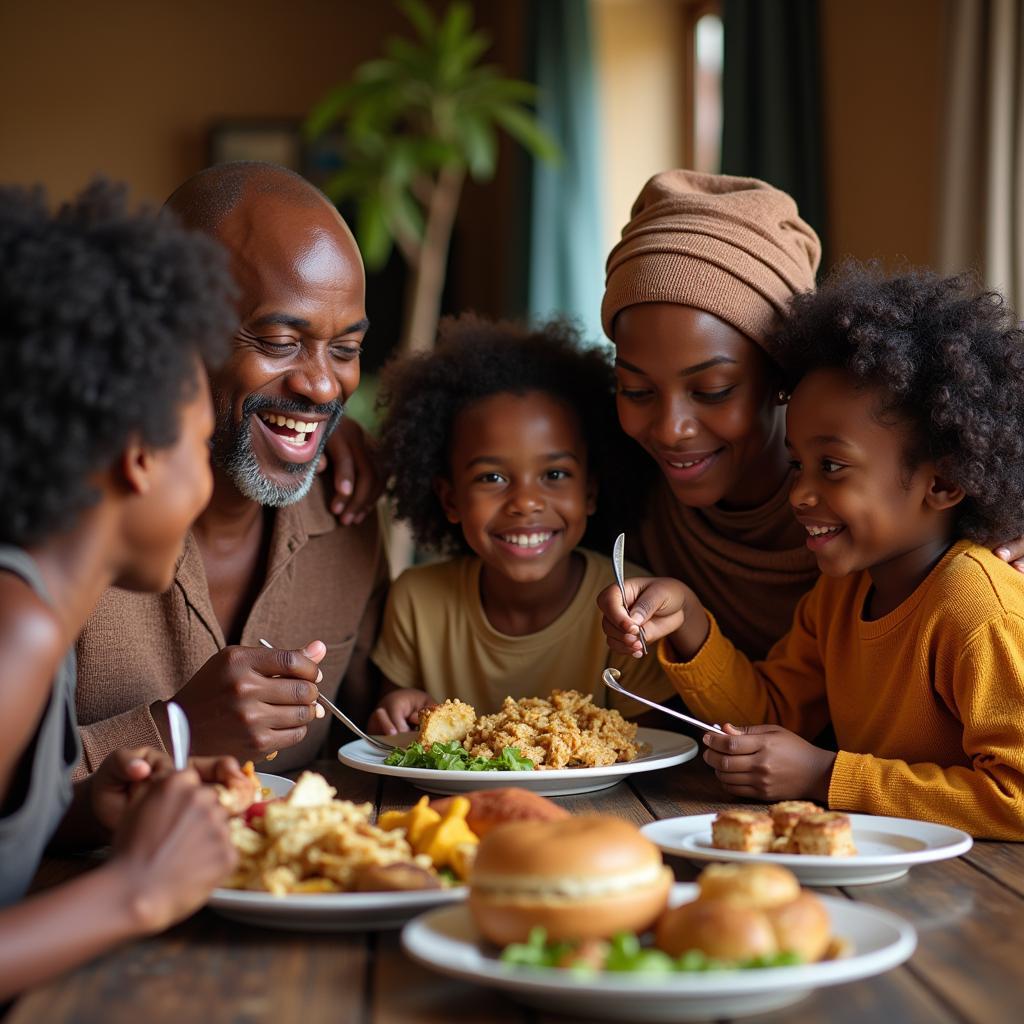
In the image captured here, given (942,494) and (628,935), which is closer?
(628,935)

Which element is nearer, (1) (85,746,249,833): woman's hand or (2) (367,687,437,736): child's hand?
(1) (85,746,249,833): woman's hand

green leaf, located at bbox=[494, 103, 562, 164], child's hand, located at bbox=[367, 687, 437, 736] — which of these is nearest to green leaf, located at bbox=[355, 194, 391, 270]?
green leaf, located at bbox=[494, 103, 562, 164]

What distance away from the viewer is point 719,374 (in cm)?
210

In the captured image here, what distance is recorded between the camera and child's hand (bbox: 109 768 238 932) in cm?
108

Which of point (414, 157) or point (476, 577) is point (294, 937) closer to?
point (476, 577)

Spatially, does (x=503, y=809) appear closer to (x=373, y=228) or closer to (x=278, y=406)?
(x=278, y=406)

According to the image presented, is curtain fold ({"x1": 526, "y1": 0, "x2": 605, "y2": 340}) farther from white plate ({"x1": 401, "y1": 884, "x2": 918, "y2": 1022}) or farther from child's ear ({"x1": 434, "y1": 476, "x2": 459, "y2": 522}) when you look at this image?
white plate ({"x1": 401, "y1": 884, "x2": 918, "y2": 1022})

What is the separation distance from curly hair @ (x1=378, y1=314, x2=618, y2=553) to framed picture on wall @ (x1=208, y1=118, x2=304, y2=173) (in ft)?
16.1

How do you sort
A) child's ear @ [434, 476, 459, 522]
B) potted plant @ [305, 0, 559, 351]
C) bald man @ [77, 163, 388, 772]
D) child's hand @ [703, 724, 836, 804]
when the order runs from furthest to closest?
potted plant @ [305, 0, 559, 351]
child's ear @ [434, 476, 459, 522]
bald man @ [77, 163, 388, 772]
child's hand @ [703, 724, 836, 804]

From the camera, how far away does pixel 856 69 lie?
155 inches

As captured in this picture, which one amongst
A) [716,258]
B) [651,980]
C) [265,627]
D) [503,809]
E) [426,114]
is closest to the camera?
[651,980]

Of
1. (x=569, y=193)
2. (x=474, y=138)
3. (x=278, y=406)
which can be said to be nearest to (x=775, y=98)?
(x=569, y=193)

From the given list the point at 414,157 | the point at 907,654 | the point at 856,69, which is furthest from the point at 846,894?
the point at 414,157

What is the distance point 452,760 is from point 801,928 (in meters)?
0.83
